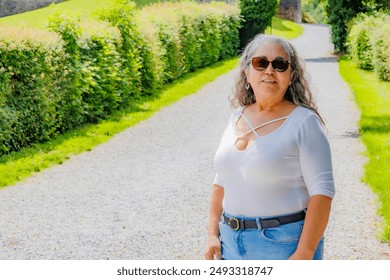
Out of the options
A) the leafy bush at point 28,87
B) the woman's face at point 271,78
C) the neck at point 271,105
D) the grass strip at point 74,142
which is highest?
the woman's face at point 271,78

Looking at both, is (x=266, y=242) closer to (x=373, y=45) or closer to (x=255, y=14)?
(x=373, y=45)

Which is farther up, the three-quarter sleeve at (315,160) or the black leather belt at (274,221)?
the three-quarter sleeve at (315,160)

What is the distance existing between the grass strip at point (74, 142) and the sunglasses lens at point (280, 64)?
22.4 feet

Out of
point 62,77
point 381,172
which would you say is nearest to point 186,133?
point 62,77

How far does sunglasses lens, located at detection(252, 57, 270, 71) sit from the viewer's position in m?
2.96

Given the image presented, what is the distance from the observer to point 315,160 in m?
2.76

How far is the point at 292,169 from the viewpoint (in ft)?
9.16

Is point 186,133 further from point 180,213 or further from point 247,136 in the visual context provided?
point 247,136

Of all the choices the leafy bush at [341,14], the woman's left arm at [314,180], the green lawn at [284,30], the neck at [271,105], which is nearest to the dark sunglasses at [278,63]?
the neck at [271,105]

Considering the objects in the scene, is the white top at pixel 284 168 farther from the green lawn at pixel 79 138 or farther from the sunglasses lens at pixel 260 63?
the green lawn at pixel 79 138

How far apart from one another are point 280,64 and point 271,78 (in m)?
0.07

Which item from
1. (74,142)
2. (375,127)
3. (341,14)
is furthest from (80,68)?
(341,14)

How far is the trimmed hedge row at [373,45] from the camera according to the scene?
66.8 ft

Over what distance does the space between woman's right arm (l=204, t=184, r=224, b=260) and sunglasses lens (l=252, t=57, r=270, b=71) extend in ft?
1.85
